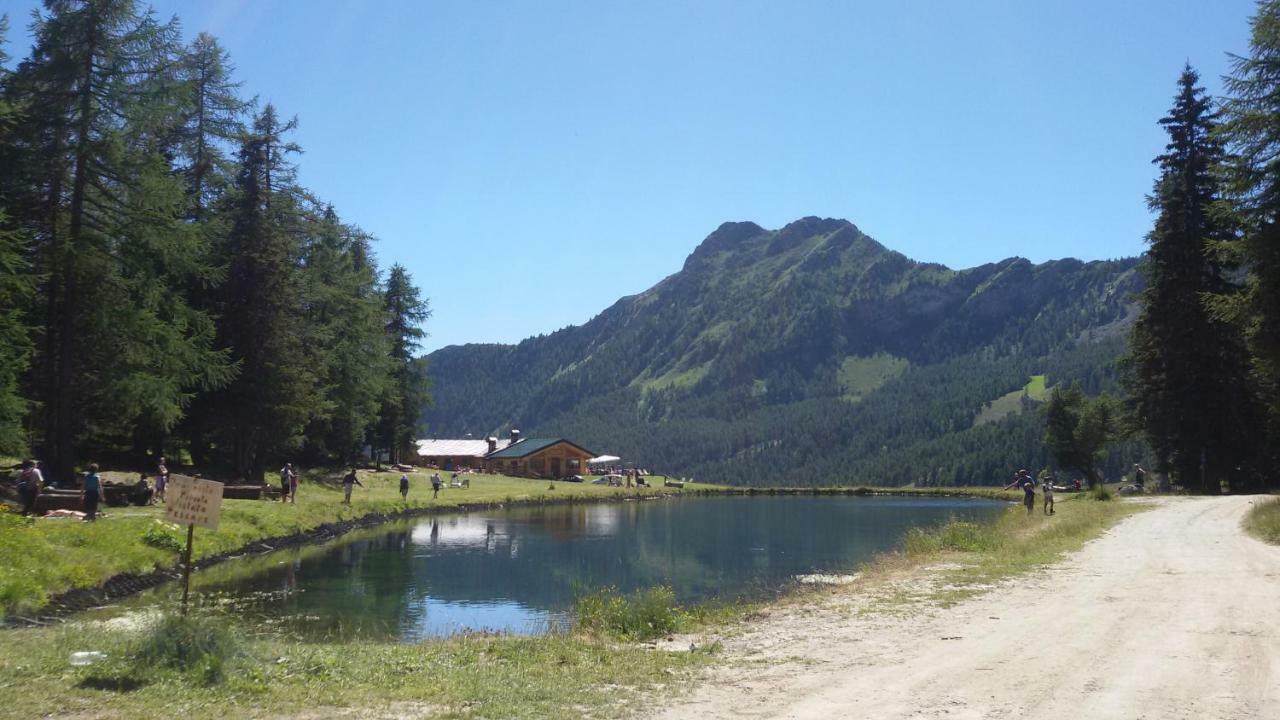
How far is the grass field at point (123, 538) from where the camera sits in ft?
55.4

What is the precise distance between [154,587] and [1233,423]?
39.1 metres

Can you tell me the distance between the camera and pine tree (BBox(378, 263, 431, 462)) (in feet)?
200

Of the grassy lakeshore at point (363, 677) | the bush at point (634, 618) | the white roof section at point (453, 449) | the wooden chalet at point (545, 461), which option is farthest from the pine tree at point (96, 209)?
the white roof section at point (453, 449)

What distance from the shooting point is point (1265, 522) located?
2136 cm

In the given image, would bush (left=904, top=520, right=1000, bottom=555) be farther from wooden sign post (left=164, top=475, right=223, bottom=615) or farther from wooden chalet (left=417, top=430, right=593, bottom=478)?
wooden chalet (left=417, top=430, right=593, bottom=478)

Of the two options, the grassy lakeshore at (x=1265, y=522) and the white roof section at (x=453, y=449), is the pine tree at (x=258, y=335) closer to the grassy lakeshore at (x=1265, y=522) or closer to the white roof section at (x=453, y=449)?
the grassy lakeshore at (x=1265, y=522)

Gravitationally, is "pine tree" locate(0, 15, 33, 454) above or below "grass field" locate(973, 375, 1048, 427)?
below

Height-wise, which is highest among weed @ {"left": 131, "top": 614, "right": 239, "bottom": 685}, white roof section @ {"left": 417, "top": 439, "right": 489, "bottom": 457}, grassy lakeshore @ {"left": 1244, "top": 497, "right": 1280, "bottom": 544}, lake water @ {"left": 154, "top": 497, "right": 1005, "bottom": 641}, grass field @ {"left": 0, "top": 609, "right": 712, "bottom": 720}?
white roof section @ {"left": 417, "top": 439, "right": 489, "bottom": 457}

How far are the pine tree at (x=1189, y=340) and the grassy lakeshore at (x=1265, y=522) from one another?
42.9 ft

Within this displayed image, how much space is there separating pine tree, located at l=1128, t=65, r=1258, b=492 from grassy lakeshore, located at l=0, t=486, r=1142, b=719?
29.1 m

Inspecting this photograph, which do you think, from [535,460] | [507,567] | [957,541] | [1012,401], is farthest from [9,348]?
[1012,401]

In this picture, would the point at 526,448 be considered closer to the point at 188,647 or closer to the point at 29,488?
the point at 29,488

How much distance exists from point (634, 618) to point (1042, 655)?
241 inches

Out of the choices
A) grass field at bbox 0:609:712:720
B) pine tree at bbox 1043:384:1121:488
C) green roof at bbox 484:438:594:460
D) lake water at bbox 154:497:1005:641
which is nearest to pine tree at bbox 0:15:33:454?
lake water at bbox 154:497:1005:641
